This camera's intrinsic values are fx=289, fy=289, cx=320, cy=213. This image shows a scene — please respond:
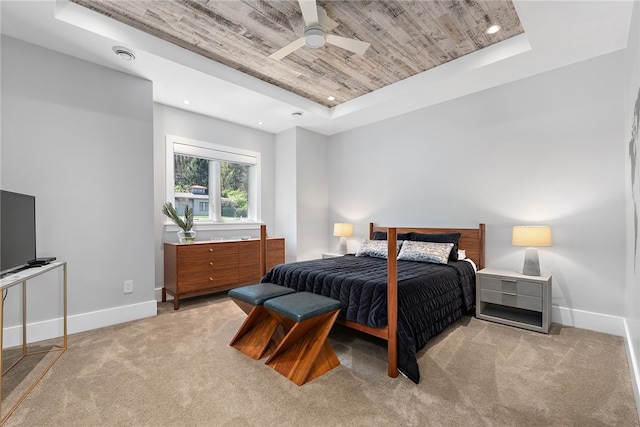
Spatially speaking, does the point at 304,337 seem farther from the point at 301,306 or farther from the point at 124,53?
the point at 124,53

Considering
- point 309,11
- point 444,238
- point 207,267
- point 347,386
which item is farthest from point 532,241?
point 207,267

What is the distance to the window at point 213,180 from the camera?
167 inches

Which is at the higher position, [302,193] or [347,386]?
[302,193]

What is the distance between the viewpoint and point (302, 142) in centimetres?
510

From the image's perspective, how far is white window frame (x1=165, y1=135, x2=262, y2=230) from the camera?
4105 millimetres

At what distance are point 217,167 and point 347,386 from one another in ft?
12.6

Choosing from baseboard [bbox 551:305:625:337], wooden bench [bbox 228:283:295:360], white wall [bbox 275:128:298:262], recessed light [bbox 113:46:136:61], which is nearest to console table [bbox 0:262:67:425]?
wooden bench [bbox 228:283:295:360]

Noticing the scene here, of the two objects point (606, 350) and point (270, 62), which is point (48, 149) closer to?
point (270, 62)

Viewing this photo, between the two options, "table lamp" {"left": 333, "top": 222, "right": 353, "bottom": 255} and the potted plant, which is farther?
"table lamp" {"left": 333, "top": 222, "right": 353, "bottom": 255}

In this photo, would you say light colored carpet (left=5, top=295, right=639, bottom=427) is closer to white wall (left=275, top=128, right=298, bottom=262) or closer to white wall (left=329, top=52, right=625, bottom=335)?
white wall (left=329, top=52, right=625, bottom=335)

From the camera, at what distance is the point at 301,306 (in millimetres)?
2090

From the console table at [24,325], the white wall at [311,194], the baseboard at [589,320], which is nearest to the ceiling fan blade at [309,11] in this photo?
the console table at [24,325]

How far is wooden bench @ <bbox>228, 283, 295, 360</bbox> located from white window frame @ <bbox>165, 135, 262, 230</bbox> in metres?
2.23

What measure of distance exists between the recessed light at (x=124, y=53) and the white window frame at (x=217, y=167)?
4.39 ft
